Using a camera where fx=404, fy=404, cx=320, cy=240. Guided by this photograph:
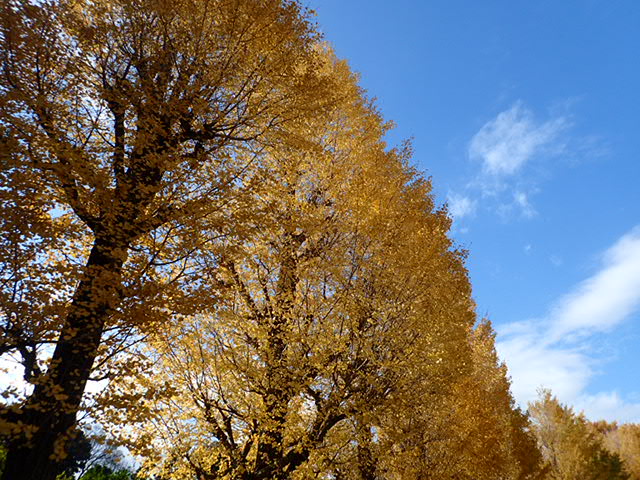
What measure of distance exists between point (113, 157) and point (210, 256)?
6.36ft

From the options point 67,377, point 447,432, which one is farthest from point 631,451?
point 67,377

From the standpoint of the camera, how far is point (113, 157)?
572 centimetres

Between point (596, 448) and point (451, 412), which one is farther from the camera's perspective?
point (596, 448)

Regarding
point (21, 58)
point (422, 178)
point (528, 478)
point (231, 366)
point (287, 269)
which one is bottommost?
point (528, 478)

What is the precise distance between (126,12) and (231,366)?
18.4 feet

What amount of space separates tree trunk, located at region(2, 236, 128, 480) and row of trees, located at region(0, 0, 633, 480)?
2cm

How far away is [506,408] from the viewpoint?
17453 millimetres

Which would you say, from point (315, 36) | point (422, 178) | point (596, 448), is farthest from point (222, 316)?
point (596, 448)

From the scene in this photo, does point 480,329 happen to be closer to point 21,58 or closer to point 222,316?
point 222,316

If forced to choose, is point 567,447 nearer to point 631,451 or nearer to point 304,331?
point 631,451

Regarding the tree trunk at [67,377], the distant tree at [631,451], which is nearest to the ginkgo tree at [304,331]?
the tree trunk at [67,377]

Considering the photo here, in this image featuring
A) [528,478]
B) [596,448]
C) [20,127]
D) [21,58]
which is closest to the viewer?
[20,127]

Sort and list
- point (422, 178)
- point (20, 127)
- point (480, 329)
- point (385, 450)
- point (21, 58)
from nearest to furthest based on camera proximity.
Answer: point (20, 127)
point (21, 58)
point (385, 450)
point (422, 178)
point (480, 329)

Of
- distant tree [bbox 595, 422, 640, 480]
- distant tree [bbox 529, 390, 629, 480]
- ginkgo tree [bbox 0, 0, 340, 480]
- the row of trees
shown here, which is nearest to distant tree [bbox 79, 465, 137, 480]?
the row of trees
